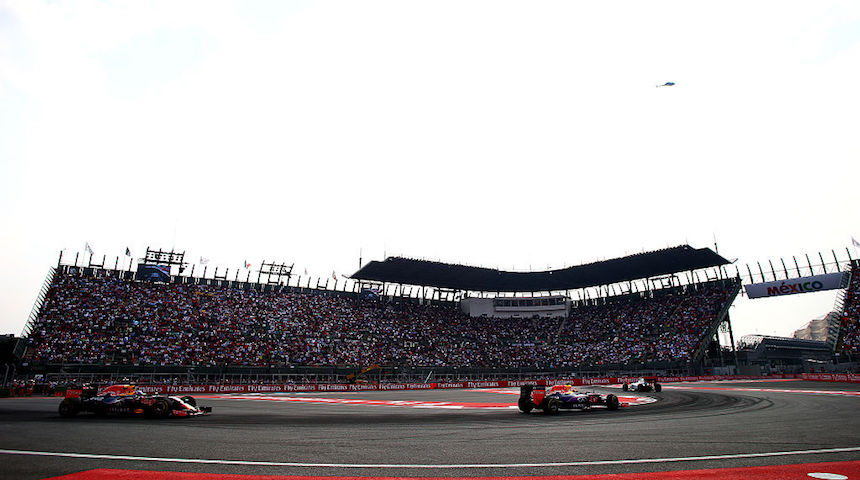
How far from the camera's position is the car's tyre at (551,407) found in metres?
17.1

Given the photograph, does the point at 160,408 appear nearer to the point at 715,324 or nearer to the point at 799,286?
the point at 715,324

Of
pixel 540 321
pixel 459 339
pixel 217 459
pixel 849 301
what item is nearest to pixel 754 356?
pixel 849 301

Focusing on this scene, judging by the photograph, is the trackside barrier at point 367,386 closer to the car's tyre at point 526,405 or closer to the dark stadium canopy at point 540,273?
the car's tyre at point 526,405

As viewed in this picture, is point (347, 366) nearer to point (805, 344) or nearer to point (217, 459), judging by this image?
point (217, 459)

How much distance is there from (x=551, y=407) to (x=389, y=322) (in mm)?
47142

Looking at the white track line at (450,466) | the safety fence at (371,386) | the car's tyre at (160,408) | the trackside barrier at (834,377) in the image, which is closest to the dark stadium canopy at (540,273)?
the safety fence at (371,386)

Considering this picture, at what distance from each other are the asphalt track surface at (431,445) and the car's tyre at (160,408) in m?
1.70

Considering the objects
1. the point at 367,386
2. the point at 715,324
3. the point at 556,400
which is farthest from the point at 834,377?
the point at 367,386

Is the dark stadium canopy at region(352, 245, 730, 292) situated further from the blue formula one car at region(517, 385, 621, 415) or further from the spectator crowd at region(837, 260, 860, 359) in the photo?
the blue formula one car at region(517, 385, 621, 415)

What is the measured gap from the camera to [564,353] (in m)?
61.5

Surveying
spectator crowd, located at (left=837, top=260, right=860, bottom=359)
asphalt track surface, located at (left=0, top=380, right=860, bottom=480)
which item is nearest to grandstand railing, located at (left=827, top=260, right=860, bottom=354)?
spectator crowd, located at (left=837, top=260, right=860, bottom=359)

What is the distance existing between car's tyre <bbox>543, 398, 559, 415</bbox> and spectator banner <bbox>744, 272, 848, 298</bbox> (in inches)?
2213

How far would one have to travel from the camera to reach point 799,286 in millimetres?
58000

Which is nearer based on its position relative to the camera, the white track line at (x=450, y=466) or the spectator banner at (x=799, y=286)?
the white track line at (x=450, y=466)
